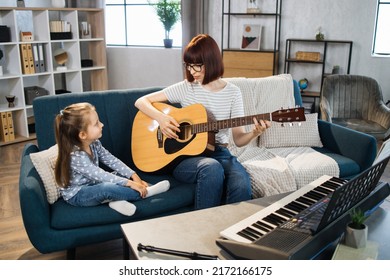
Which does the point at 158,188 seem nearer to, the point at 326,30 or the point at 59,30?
the point at 59,30

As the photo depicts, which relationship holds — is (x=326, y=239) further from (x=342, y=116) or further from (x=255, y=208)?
(x=342, y=116)

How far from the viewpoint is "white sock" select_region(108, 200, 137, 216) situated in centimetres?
210

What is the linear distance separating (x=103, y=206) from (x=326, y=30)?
153 inches

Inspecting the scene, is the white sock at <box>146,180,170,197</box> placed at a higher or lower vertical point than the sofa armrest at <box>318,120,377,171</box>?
lower

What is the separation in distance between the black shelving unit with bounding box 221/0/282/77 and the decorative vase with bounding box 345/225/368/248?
12.3 feet

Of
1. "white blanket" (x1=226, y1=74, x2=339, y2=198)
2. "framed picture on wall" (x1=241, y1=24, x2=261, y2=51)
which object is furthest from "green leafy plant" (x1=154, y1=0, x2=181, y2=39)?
"white blanket" (x1=226, y1=74, x2=339, y2=198)

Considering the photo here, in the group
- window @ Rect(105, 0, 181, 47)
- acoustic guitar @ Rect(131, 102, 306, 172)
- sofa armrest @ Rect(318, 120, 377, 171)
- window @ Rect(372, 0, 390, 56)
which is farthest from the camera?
window @ Rect(105, 0, 181, 47)

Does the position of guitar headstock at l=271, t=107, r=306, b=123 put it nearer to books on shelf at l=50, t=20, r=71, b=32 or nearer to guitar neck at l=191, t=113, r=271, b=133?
guitar neck at l=191, t=113, r=271, b=133

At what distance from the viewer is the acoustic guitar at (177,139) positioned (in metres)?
2.33

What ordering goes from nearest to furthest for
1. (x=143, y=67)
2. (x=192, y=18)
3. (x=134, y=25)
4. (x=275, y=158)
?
(x=275, y=158) → (x=192, y=18) → (x=143, y=67) → (x=134, y=25)

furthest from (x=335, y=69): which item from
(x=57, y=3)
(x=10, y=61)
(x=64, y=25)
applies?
(x=10, y=61)

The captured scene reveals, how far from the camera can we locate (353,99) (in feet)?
13.7

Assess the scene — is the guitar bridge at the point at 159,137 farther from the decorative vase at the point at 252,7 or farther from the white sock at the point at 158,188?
the decorative vase at the point at 252,7

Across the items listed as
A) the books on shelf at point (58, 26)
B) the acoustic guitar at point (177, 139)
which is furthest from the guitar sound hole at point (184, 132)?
the books on shelf at point (58, 26)
